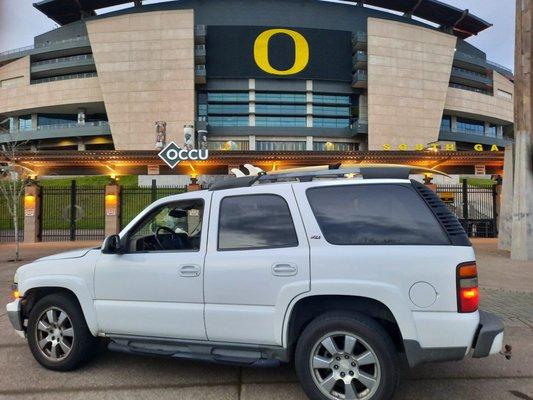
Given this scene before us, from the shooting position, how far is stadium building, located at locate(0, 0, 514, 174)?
62.0m

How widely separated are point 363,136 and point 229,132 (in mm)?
20826

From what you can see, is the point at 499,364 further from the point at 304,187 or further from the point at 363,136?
the point at 363,136

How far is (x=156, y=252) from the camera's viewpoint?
4059 mm

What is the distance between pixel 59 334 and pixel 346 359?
9.45 ft

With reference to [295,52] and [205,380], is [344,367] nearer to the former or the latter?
[205,380]

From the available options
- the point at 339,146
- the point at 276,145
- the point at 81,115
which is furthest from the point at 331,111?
the point at 81,115

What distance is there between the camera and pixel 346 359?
11.0 feet

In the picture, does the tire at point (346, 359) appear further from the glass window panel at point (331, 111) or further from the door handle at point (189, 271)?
the glass window panel at point (331, 111)

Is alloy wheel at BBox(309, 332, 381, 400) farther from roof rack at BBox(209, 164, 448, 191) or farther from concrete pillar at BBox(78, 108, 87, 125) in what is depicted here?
concrete pillar at BBox(78, 108, 87, 125)

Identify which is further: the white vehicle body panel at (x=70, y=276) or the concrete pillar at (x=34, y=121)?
the concrete pillar at (x=34, y=121)

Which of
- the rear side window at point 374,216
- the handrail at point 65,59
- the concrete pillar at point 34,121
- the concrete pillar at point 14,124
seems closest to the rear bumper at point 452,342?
the rear side window at point 374,216

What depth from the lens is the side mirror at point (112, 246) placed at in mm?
4082

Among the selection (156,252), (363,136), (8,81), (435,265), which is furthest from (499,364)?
(8,81)

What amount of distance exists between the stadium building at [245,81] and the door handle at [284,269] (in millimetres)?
52752
